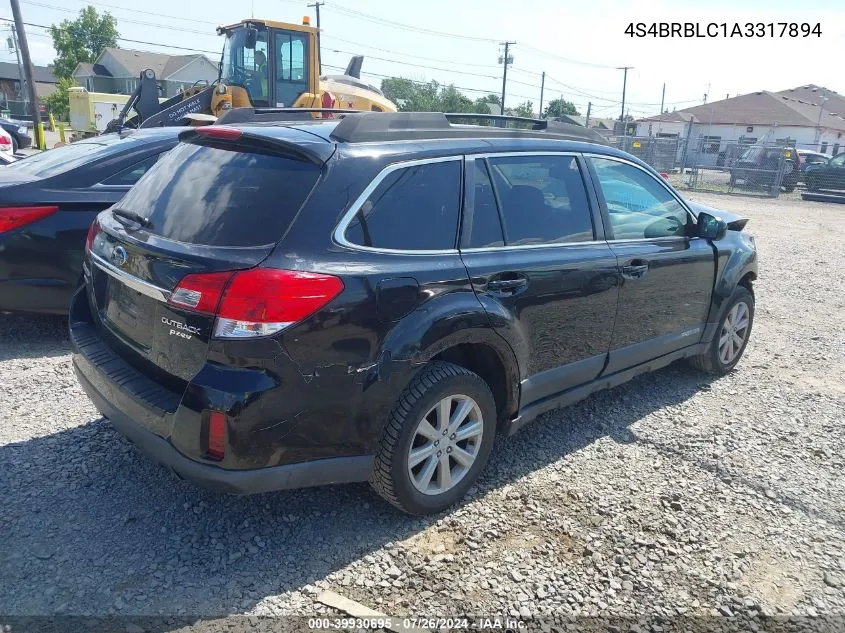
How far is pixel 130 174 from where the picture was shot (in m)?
5.38

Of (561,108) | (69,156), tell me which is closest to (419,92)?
→ (561,108)

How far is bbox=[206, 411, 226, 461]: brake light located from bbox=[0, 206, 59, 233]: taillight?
323 centimetres

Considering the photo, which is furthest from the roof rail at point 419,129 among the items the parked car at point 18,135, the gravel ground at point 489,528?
the parked car at point 18,135

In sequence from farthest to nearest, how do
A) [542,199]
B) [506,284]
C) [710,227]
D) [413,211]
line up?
[710,227]
[542,199]
[506,284]
[413,211]

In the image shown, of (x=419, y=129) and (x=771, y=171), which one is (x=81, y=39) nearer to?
(x=771, y=171)

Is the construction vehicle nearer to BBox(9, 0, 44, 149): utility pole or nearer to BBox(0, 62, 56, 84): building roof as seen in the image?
BBox(9, 0, 44, 149): utility pole

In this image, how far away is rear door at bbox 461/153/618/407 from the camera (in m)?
3.37

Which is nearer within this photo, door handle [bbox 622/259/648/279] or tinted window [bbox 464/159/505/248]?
tinted window [bbox 464/159/505/248]

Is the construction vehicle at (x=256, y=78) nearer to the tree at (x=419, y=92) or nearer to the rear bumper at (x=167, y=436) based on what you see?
the rear bumper at (x=167, y=436)

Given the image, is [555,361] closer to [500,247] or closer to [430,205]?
[500,247]

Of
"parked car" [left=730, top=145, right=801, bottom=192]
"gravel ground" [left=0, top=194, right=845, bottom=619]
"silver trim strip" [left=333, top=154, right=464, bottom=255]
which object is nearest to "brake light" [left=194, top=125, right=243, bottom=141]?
"silver trim strip" [left=333, top=154, right=464, bottom=255]

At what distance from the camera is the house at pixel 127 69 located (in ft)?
226

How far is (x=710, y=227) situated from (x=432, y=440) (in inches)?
108

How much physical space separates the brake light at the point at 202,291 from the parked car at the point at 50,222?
285 cm
